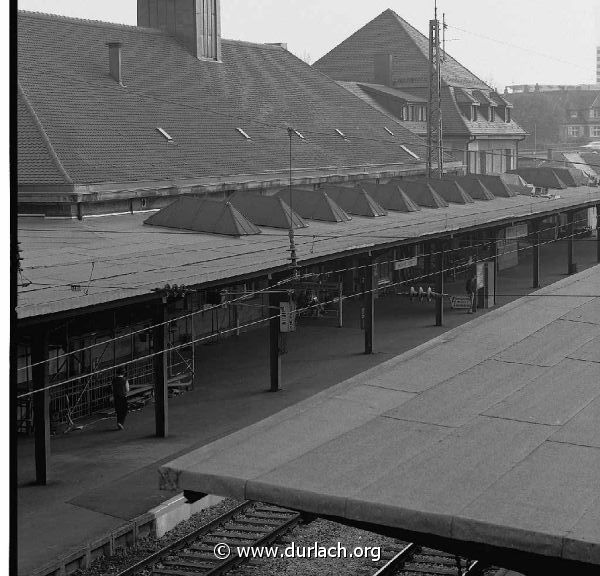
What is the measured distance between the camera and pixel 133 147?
31609mm

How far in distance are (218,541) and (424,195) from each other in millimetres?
23288

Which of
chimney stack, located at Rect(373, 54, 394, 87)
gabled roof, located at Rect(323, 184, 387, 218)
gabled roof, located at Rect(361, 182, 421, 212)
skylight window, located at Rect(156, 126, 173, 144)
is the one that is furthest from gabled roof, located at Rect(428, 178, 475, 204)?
chimney stack, located at Rect(373, 54, 394, 87)

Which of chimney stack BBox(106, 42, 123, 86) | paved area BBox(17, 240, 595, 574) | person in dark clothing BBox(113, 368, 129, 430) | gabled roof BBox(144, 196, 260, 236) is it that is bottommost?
paved area BBox(17, 240, 595, 574)

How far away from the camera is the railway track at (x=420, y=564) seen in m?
12.5

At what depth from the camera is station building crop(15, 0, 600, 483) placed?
1872cm

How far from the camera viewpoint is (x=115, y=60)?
34844 millimetres

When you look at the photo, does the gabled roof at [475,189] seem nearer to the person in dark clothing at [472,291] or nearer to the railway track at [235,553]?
the person in dark clothing at [472,291]

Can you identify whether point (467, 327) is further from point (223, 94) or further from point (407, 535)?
point (223, 94)

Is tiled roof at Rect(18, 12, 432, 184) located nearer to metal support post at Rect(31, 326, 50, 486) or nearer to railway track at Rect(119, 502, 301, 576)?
metal support post at Rect(31, 326, 50, 486)

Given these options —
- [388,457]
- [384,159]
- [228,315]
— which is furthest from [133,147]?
[388,457]

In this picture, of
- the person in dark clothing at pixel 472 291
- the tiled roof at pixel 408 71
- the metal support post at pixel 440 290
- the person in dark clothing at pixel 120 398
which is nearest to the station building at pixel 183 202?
the metal support post at pixel 440 290

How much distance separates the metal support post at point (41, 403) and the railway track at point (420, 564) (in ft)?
17.6

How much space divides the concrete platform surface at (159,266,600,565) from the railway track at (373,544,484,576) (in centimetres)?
231

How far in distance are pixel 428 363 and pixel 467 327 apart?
216 centimetres
